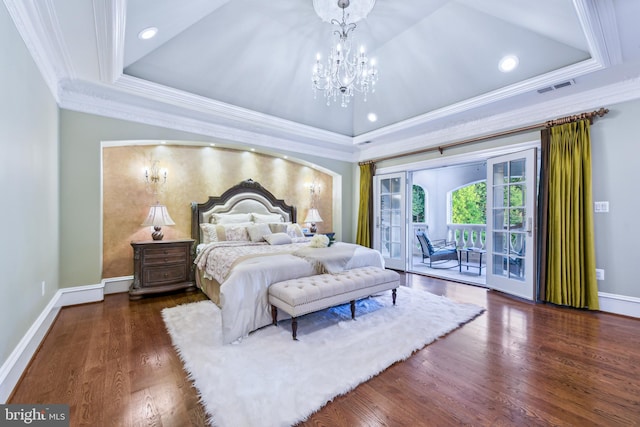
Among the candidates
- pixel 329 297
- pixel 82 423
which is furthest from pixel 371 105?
pixel 82 423

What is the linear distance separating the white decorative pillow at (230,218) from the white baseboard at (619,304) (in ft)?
17.2

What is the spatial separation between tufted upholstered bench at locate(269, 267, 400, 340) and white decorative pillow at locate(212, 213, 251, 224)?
7.60ft

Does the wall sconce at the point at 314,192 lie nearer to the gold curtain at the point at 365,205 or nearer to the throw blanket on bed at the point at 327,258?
the gold curtain at the point at 365,205

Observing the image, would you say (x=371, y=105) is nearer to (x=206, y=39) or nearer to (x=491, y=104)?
(x=491, y=104)

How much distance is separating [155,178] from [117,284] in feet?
5.68

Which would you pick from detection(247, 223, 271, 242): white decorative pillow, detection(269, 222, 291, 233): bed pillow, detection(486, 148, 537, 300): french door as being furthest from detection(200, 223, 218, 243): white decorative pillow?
detection(486, 148, 537, 300): french door

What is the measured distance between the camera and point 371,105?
5.24 metres

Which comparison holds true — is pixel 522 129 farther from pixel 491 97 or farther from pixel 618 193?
pixel 618 193

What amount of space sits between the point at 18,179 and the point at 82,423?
186 centimetres

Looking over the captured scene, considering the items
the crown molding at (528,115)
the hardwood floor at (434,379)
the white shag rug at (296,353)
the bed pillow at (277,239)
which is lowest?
the hardwood floor at (434,379)

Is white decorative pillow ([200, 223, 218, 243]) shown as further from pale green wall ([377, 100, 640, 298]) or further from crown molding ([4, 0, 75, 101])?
pale green wall ([377, 100, 640, 298])

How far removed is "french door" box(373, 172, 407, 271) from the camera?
5.82 metres

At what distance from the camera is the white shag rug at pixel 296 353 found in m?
1.71

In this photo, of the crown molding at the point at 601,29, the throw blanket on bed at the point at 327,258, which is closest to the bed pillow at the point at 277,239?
the throw blanket on bed at the point at 327,258
